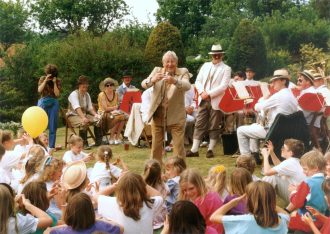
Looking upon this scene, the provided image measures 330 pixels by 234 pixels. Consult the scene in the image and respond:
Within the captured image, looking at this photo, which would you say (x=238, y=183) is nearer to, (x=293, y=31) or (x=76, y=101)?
(x=76, y=101)

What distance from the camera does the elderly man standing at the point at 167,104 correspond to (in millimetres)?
6922

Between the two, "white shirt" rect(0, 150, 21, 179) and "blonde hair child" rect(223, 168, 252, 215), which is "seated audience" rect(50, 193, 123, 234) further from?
"white shirt" rect(0, 150, 21, 179)

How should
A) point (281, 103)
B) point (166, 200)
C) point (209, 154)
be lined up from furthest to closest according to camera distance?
1. point (209, 154)
2. point (281, 103)
3. point (166, 200)

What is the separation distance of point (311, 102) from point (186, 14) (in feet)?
44.6

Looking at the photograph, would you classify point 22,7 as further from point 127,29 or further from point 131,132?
point 131,132

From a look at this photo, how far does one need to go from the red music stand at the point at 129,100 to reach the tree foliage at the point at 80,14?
4041 mm

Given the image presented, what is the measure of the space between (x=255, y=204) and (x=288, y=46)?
22211 mm

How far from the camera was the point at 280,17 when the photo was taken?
87.6 ft

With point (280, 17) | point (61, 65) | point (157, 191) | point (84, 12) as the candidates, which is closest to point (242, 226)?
point (157, 191)

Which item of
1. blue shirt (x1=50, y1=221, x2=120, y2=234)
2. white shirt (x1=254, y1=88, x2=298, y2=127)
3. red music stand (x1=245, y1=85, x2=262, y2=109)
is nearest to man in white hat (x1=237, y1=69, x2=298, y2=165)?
white shirt (x1=254, y1=88, x2=298, y2=127)

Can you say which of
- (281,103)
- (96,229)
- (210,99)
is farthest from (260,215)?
(210,99)

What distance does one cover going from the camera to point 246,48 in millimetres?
19000

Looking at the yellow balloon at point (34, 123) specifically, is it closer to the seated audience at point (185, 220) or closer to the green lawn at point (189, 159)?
the green lawn at point (189, 159)

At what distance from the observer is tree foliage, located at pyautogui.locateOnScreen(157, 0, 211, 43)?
19.8 m
